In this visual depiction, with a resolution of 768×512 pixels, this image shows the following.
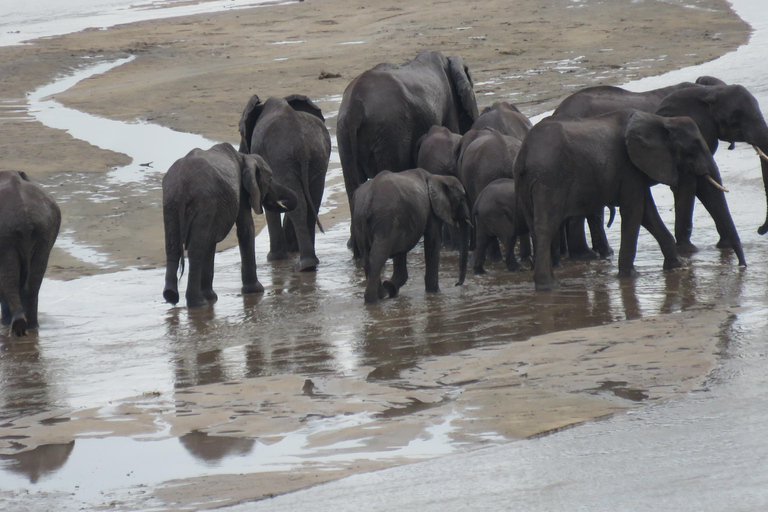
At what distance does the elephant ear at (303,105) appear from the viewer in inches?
503

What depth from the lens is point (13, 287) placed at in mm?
8695

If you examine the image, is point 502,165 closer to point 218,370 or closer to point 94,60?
point 218,370

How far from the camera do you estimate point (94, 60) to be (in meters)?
30.3

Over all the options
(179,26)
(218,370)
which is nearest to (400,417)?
(218,370)

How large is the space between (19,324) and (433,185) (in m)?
3.60

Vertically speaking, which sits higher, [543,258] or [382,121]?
[382,121]

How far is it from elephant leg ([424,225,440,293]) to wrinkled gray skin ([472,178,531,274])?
2.55 ft

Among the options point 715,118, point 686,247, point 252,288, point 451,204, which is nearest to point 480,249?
point 451,204

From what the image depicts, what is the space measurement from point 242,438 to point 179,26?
33422 mm

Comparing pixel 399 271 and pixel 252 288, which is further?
pixel 252 288

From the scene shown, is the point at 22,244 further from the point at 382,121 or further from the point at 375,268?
the point at 382,121

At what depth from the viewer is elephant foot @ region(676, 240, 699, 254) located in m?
10.7

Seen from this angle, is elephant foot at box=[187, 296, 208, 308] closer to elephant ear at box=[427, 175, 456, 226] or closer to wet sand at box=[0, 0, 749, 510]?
elephant ear at box=[427, 175, 456, 226]

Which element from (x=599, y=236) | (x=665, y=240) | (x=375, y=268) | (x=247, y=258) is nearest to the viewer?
(x=375, y=268)
